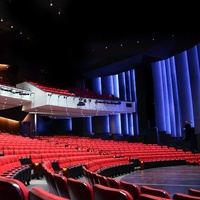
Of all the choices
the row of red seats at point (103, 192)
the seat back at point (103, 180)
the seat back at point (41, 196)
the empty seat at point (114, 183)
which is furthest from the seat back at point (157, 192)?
the seat back at point (41, 196)

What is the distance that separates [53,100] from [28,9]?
451 centimetres

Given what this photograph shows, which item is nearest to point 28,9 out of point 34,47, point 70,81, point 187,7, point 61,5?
point 61,5

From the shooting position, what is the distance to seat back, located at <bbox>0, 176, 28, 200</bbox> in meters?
0.93

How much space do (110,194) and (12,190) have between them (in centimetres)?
37

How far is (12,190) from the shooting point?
948 millimetres

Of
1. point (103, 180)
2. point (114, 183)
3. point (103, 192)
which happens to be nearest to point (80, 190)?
point (103, 192)

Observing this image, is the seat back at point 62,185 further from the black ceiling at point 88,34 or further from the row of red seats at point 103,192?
the black ceiling at point 88,34

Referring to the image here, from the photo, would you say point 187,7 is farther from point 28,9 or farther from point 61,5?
point 28,9

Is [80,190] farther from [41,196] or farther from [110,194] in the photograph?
[41,196]

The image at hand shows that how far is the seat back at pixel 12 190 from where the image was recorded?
93 centimetres

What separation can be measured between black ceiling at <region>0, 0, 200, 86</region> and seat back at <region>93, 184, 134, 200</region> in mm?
8136

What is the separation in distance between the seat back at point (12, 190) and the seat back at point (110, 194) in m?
0.31

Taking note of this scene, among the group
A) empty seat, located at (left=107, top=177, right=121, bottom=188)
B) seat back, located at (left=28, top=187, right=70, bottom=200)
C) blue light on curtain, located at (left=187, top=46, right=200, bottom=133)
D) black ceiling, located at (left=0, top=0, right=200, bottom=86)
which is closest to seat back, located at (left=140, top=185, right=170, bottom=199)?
empty seat, located at (left=107, top=177, right=121, bottom=188)

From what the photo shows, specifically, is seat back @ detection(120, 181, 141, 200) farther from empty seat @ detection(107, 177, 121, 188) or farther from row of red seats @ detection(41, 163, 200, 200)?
empty seat @ detection(107, 177, 121, 188)
